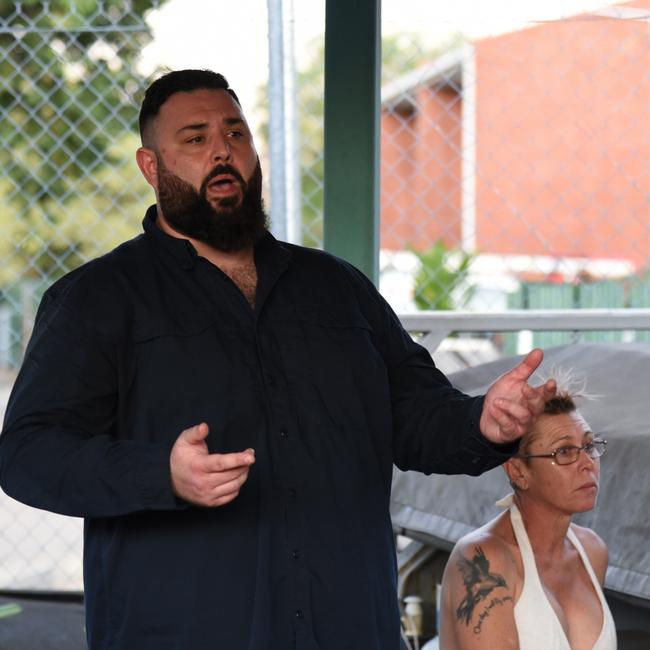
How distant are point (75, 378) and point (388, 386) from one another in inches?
25.9

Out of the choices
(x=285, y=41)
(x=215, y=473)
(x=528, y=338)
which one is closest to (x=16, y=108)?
(x=528, y=338)

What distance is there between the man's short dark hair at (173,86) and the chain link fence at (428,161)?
4.65m

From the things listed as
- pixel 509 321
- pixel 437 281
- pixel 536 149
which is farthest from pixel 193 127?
pixel 536 149

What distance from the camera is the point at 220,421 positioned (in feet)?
7.51

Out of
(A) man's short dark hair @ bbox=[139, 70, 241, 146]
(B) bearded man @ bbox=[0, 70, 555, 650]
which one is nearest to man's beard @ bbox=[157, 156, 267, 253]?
(B) bearded man @ bbox=[0, 70, 555, 650]

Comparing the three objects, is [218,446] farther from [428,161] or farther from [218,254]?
[428,161]

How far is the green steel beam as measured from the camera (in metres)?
3.22

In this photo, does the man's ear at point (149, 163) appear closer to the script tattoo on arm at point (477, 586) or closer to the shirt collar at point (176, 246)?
the shirt collar at point (176, 246)

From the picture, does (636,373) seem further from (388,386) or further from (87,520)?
(87,520)

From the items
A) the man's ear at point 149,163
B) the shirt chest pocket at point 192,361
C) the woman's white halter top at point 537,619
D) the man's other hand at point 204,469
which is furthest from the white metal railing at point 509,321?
the man's other hand at point 204,469

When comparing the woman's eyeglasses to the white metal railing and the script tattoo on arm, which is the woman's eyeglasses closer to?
the script tattoo on arm

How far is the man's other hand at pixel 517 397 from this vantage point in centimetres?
211

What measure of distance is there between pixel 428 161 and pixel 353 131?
11.9 metres

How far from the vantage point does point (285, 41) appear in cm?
471
